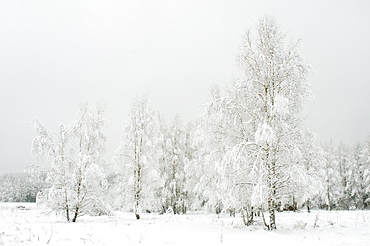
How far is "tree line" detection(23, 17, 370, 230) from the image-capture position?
12180 millimetres

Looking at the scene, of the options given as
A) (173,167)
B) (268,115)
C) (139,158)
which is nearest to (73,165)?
(139,158)

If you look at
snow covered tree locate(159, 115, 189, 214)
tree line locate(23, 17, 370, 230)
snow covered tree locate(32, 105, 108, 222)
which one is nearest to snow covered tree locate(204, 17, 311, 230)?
tree line locate(23, 17, 370, 230)

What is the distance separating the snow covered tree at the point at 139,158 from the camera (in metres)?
21.8

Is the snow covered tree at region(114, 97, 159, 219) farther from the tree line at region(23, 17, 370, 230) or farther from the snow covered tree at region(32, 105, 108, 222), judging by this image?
the snow covered tree at region(32, 105, 108, 222)

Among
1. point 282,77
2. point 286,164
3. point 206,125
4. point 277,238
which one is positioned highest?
point 282,77

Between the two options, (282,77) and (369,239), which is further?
(282,77)

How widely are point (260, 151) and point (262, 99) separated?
9.61 feet

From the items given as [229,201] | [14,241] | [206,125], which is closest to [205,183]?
[206,125]

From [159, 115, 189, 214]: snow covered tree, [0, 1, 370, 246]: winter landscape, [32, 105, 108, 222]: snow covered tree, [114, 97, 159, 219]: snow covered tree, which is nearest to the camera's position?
[0, 1, 370, 246]: winter landscape

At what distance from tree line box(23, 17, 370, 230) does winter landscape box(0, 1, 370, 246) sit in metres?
0.07

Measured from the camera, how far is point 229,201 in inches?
510

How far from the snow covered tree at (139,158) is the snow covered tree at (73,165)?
298 centimetres

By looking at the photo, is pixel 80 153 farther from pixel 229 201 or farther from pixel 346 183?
pixel 346 183

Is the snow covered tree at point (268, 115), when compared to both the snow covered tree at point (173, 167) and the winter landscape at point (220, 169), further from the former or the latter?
the snow covered tree at point (173, 167)
